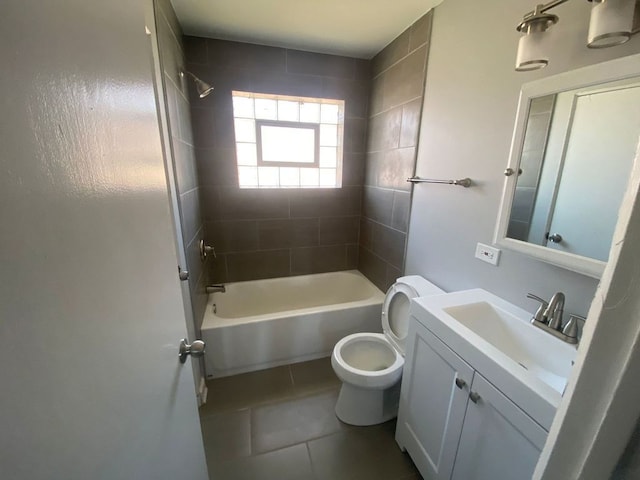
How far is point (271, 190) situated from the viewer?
2.49m

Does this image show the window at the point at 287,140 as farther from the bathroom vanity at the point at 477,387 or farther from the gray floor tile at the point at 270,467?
the gray floor tile at the point at 270,467

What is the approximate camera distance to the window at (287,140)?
2355 millimetres

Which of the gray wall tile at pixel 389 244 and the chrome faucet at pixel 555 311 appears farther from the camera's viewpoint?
the gray wall tile at pixel 389 244

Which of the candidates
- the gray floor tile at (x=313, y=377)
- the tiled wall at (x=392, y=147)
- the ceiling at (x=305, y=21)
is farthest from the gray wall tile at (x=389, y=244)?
the ceiling at (x=305, y=21)

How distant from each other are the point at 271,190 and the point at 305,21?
50.7 inches

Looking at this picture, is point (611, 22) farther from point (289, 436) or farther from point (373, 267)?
point (289, 436)

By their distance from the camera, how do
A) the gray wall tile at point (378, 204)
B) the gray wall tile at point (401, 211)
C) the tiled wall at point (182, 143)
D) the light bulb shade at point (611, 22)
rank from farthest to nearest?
1. the gray wall tile at point (378, 204)
2. the gray wall tile at point (401, 211)
3. the tiled wall at point (182, 143)
4. the light bulb shade at point (611, 22)

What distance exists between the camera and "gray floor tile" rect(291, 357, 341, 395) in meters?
1.91

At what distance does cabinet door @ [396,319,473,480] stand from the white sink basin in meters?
0.08

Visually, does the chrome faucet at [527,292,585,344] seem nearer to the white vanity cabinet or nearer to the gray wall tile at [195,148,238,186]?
the white vanity cabinet

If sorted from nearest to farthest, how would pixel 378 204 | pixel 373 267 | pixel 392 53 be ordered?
1. pixel 392 53
2. pixel 378 204
3. pixel 373 267

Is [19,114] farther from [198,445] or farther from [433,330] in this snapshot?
[433,330]

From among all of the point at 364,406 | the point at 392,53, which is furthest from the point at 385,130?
the point at 364,406

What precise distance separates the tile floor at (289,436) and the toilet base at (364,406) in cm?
4
